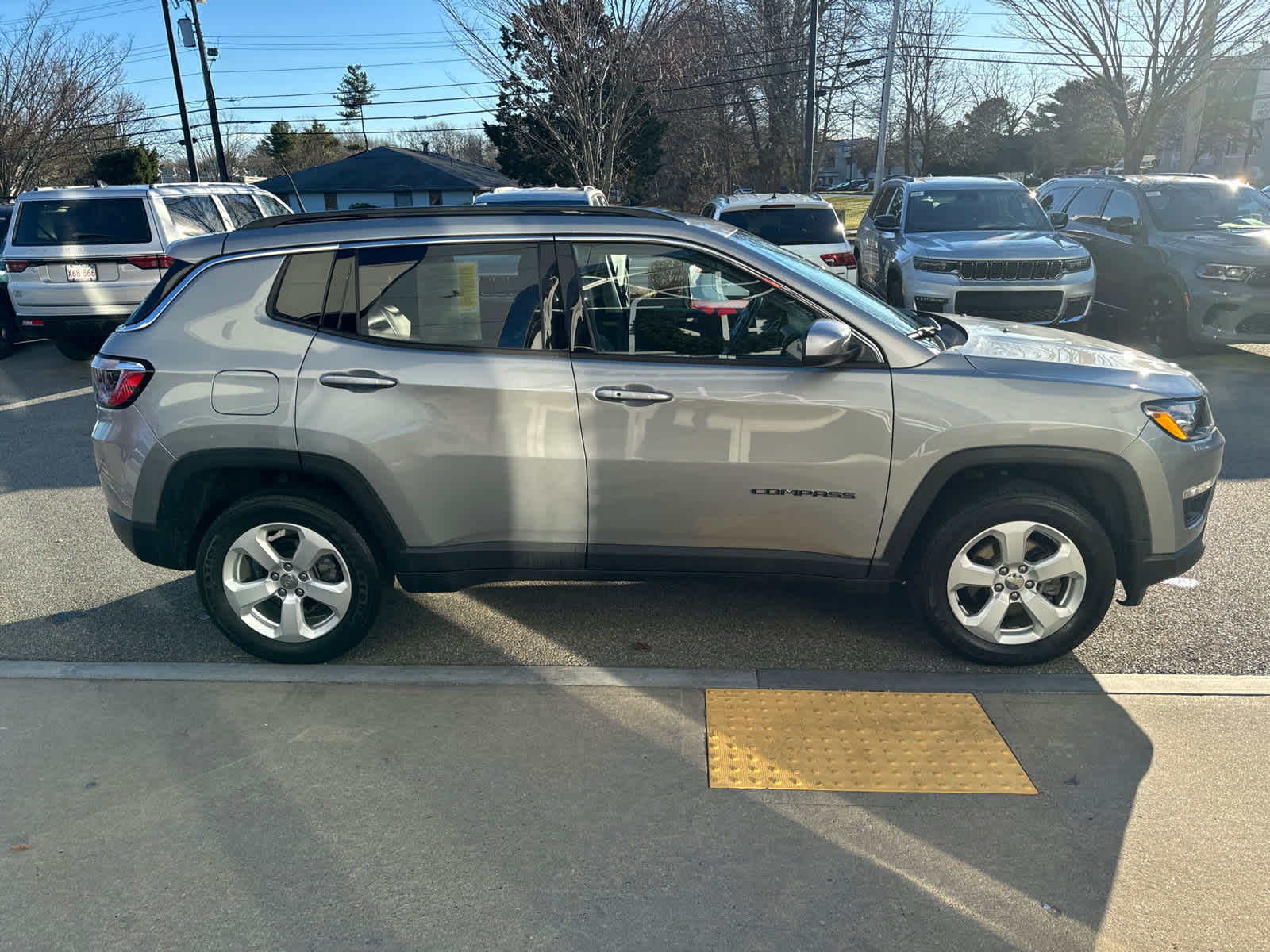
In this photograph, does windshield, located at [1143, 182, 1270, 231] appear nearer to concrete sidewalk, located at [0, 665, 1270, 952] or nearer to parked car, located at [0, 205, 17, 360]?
concrete sidewalk, located at [0, 665, 1270, 952]

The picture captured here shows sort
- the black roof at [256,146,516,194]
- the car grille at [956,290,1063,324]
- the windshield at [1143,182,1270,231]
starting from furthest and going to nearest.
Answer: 1. the black roof at [256,146,516,194]
2. the windshield at [1143,182,1270,231]
3. the car grille at [956,290,1063,324]

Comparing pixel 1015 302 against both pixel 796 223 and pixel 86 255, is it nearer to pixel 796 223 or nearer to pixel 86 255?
pixel 796 223

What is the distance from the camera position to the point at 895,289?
10750 mm

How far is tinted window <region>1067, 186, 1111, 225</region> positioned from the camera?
38.4 ft

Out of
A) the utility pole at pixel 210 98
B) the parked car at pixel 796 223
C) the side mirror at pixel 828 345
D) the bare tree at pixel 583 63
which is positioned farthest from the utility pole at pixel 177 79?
the side mirror at pixel 828 345

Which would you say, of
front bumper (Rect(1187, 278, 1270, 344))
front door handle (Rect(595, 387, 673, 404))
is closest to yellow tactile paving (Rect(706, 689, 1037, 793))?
front door handle (Rect(595, 387, 673, 404))

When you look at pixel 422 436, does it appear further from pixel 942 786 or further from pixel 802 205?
pixel 802 205

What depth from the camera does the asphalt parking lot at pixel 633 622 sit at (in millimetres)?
4098

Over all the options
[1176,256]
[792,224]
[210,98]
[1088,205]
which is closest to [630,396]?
[792,224]

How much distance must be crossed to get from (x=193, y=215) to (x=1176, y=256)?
35.6 ft

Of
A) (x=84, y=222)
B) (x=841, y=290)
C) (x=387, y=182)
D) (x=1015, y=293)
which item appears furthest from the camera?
(x=387, y=182)

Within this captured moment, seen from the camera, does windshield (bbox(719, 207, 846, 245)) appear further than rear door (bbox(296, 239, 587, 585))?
Yes

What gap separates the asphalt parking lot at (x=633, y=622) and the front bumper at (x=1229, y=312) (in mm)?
4786

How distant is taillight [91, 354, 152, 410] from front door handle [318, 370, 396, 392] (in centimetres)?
75
